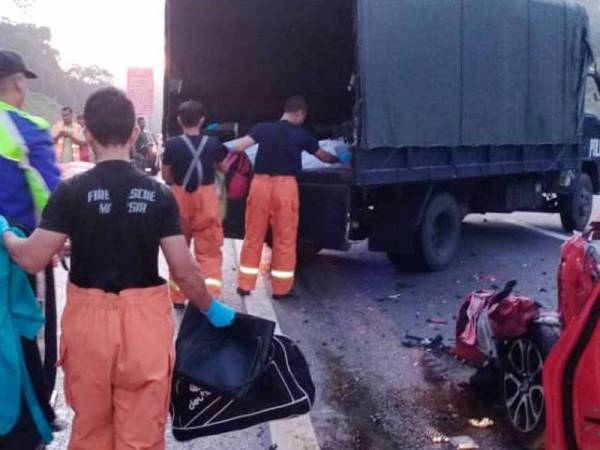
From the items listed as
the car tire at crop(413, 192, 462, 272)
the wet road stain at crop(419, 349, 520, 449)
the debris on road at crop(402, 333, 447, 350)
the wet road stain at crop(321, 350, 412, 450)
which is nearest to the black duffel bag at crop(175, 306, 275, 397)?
the wet road stain at crop(321, 350, 412, 450)

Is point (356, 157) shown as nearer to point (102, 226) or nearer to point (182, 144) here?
point (182, 144)

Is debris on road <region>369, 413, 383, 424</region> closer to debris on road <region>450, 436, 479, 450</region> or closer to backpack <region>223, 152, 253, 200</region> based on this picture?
debris on road <region>450, 436, 479, 450</region>

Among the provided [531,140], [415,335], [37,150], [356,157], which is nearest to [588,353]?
[37,150]

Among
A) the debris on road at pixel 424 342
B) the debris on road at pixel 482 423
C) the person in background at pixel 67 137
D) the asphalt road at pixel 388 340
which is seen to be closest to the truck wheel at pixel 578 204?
the asphalt road at pixel 388 340

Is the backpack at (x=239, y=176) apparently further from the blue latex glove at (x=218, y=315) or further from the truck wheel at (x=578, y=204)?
the truck wheel at (x=578, y=204)

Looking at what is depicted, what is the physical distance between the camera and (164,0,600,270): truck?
313 inches

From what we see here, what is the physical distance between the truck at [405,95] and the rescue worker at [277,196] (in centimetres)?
28

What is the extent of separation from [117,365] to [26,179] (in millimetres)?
1103

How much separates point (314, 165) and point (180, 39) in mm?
2266

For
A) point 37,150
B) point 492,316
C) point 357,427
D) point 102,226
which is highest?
point 37,150

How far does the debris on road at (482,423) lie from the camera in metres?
4.82

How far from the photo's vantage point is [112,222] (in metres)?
3.02

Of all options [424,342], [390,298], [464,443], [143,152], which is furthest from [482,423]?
[143,152]

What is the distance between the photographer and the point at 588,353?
339cm
